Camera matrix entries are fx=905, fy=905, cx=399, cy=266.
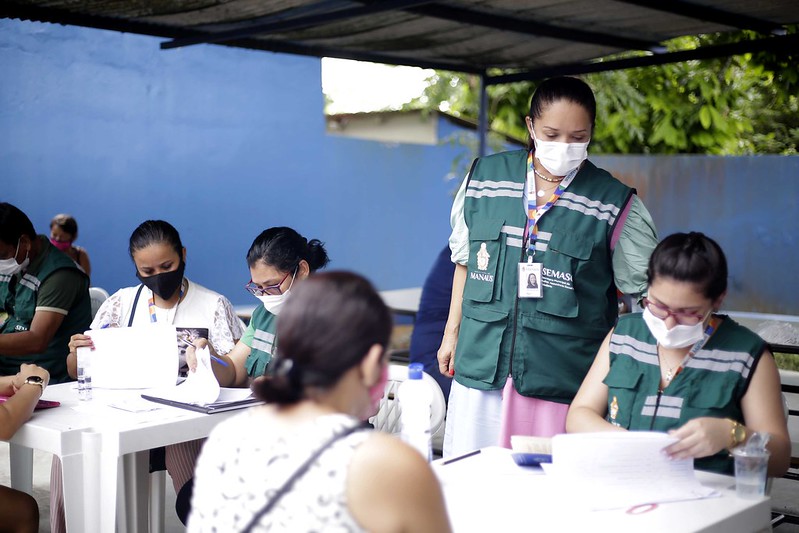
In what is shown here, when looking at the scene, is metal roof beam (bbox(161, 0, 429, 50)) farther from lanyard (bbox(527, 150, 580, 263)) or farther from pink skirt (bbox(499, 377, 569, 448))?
pink skirt (bbox(499, 377, 569, 448))

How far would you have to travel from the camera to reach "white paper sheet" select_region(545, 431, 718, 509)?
2.08 metres

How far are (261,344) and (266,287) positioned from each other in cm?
28

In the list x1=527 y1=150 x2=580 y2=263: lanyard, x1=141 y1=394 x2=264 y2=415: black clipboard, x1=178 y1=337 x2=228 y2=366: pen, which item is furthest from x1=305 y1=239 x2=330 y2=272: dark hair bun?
x1=527 y1=150 x2=580 y2=263: lanyard

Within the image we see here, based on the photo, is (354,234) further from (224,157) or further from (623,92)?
(623,92)

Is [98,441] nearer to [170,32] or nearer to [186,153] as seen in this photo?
[170,32]

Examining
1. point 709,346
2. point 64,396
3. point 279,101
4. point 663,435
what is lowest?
point 64,396

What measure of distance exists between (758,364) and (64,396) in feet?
8.16

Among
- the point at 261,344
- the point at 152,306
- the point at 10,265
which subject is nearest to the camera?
the point at 261,344

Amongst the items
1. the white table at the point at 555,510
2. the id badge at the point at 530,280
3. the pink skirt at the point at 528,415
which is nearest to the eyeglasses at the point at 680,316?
the white table at the point at 555,510

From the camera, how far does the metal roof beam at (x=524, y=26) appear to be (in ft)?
17.4

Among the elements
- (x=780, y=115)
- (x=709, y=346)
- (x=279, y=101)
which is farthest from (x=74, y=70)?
(x=780, y=115)

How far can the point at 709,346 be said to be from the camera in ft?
7.98

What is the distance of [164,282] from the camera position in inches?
154

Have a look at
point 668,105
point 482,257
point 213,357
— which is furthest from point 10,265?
point 668,105
